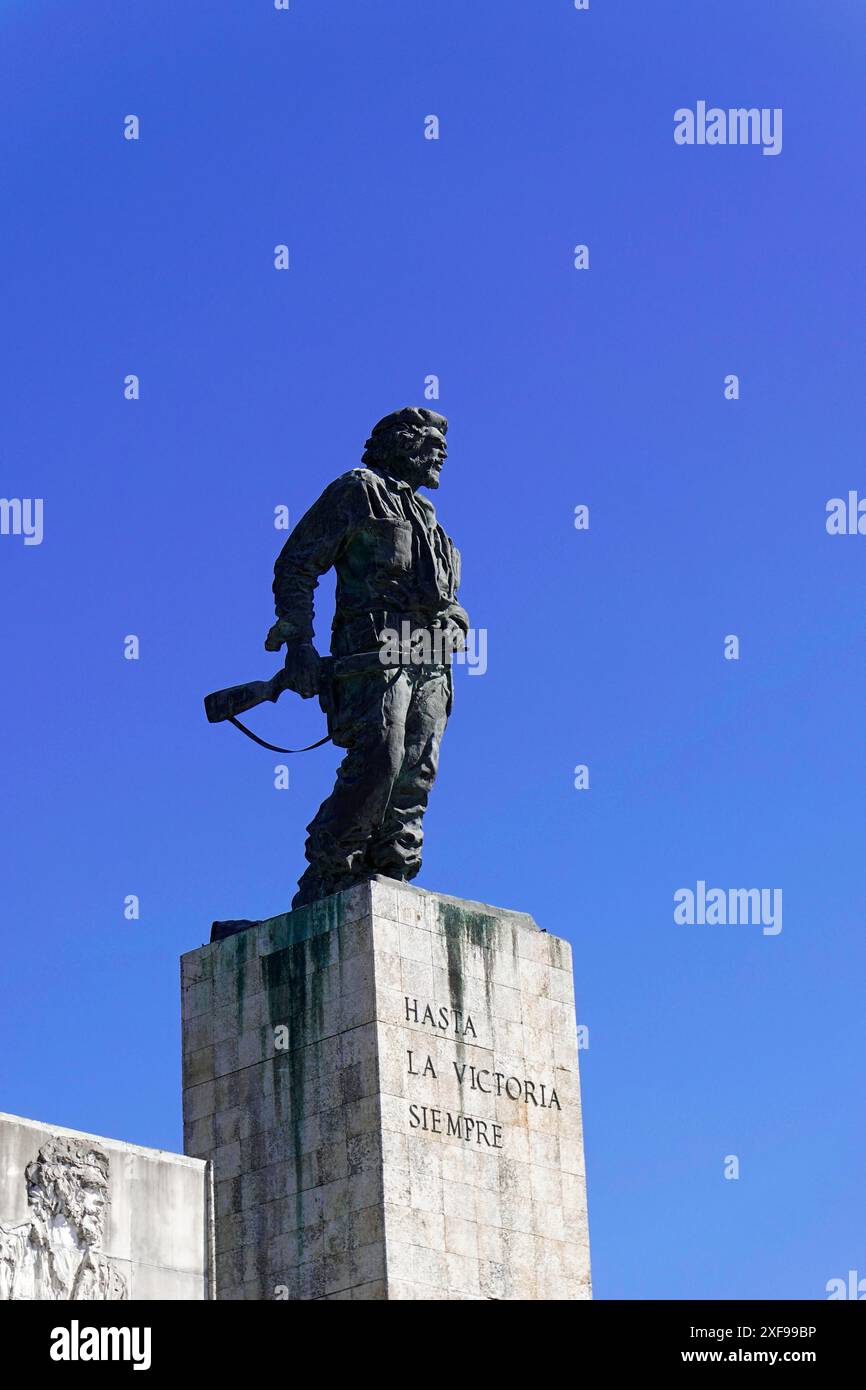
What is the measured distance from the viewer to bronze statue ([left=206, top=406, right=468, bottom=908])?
2752cm

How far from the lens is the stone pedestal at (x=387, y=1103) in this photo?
25.8m

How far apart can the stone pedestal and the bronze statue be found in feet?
2.29

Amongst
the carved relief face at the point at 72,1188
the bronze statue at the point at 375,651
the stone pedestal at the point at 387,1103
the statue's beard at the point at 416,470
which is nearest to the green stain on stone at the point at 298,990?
the stone pedestal at the point at 387,1103

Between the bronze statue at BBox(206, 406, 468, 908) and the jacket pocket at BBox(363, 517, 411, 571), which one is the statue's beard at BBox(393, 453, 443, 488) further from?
the jacket pocket at BBox(363, 517, 411, 571)

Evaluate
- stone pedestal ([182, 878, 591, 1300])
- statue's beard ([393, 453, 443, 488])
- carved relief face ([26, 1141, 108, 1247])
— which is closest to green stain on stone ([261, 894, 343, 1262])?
stone pedestal ([182, 878, 591, 1300])

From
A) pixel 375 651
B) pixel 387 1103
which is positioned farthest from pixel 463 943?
pixel 375 651

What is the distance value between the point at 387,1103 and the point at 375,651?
4.20 meters

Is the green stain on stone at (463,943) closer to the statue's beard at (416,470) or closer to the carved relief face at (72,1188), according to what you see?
the carved relief face at (72,1188)

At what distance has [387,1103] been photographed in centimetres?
2594

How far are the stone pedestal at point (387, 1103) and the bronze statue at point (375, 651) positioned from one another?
70 cm

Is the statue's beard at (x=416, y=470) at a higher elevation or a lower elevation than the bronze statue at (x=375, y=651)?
higher
